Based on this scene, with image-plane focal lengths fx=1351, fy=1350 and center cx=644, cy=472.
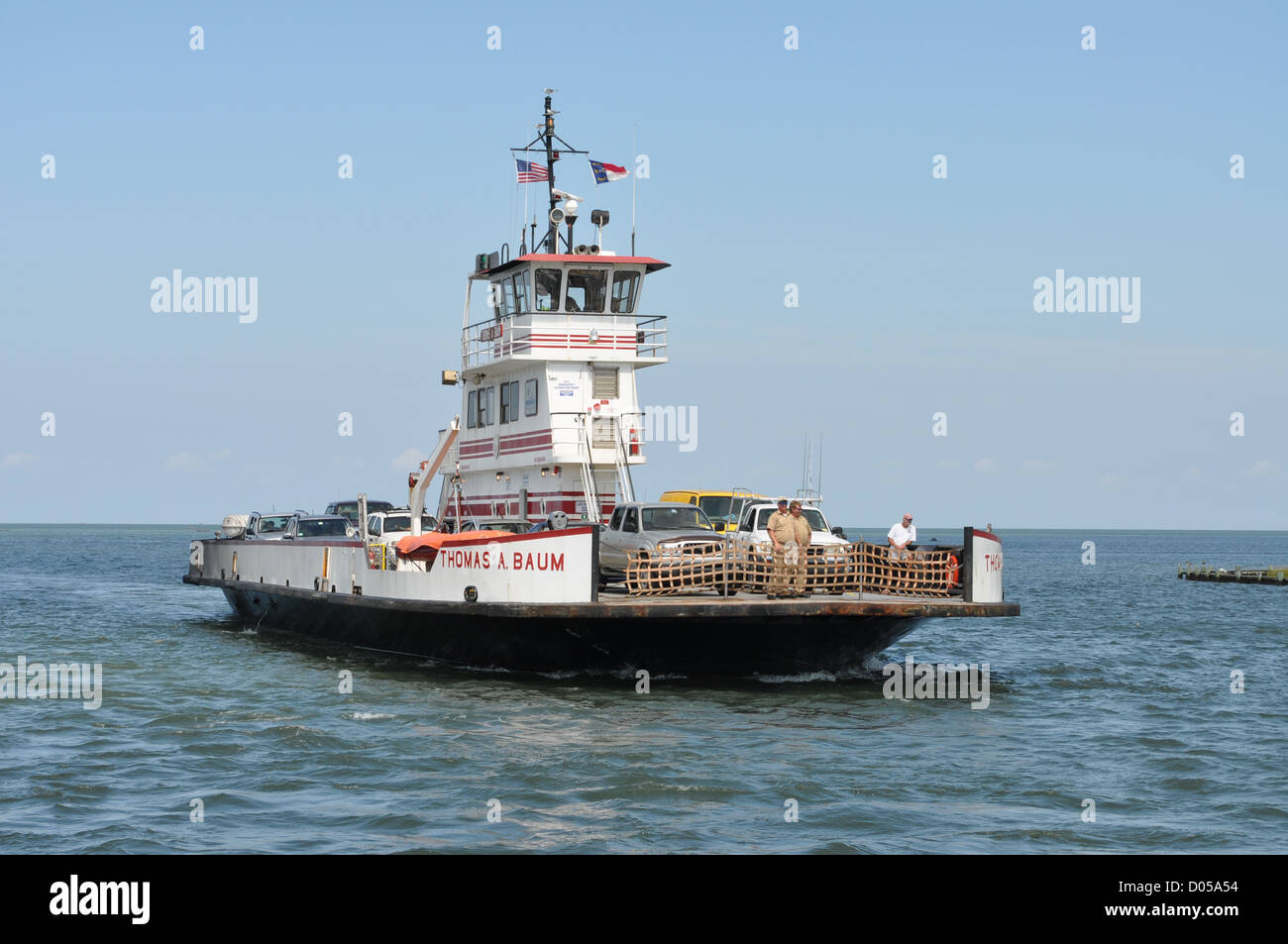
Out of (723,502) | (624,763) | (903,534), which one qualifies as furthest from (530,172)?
(624,763)

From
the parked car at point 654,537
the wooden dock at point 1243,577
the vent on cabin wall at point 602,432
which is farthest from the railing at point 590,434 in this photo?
the wooden dock at point 1243,577

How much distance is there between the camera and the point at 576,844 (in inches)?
416

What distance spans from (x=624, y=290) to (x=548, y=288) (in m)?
1.44

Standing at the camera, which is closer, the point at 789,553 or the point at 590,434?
the point at 789,553

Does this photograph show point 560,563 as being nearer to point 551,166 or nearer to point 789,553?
point 789,553

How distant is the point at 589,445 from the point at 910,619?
7391 mm

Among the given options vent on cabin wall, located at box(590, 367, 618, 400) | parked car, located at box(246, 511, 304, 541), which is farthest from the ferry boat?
parked car, located at box(246, 511, 304, 541)

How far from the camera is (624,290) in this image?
2548 cm

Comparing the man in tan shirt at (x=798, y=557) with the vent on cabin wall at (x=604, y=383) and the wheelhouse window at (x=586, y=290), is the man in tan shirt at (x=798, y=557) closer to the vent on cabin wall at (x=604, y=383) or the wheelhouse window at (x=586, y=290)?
the vent on cabin wall at (x=604, y=383)

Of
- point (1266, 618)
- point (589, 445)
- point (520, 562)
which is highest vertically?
point (589, 445)

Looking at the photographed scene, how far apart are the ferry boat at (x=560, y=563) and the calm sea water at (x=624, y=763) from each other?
2.16ft

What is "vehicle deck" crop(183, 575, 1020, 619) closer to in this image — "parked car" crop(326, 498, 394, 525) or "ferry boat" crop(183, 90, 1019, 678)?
"ferry boat" crop(183, 90, 1019, 678)
